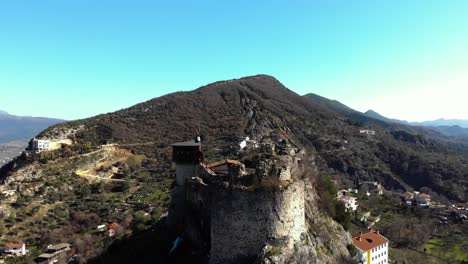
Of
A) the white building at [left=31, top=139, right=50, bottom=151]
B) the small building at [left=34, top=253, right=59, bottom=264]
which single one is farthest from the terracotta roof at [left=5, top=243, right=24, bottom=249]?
the white building at [left=31, top=139, right=50, bottom=151]

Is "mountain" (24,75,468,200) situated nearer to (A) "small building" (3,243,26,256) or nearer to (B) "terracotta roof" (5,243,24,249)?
(B) "terracotta roof" (5,243,24,249)

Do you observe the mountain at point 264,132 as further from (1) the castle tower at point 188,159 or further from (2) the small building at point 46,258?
(1) the castle tower at point 188,159

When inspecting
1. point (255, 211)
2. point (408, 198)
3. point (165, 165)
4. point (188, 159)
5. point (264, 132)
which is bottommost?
point (408, 198)

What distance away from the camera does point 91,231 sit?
70625mm

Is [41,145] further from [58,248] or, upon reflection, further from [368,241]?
[368,241]

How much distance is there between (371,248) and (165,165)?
208ft

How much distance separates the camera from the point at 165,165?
10419 cm

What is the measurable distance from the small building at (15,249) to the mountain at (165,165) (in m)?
4.09

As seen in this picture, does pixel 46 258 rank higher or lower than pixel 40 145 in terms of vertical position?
lower

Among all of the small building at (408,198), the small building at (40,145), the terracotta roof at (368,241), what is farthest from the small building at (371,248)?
the small building at (40,145)

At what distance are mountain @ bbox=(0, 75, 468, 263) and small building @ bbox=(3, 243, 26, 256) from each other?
13.4 feet

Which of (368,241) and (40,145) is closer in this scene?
(368,241)

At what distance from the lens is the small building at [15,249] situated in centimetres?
6512

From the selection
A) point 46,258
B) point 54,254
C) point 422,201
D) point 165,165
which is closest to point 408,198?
point 422,201
